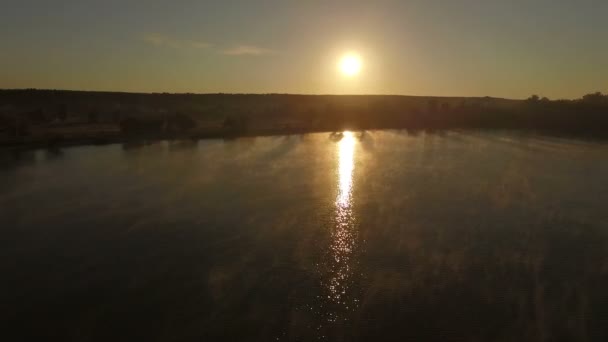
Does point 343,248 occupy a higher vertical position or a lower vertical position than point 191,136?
lower

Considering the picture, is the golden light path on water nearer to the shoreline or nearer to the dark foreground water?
the dark foreground water

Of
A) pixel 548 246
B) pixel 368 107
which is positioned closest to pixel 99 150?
pixel 548 246

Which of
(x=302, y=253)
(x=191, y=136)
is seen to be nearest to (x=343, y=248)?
(x=302, y=253)

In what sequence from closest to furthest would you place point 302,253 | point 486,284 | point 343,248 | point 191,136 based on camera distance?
point 486,284 < point 302,253 < point 343,248 < point 191,136

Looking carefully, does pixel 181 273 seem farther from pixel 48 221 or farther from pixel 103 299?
pixel 48 221

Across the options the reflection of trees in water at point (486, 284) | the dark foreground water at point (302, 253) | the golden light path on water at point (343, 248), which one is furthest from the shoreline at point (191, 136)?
the reflection of trees in water at point (486, 284)

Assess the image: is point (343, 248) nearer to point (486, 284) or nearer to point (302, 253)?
point (302, 253)

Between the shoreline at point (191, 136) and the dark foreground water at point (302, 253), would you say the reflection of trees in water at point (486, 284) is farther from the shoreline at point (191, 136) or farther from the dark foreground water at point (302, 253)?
the shoreline at point (191, 136)
